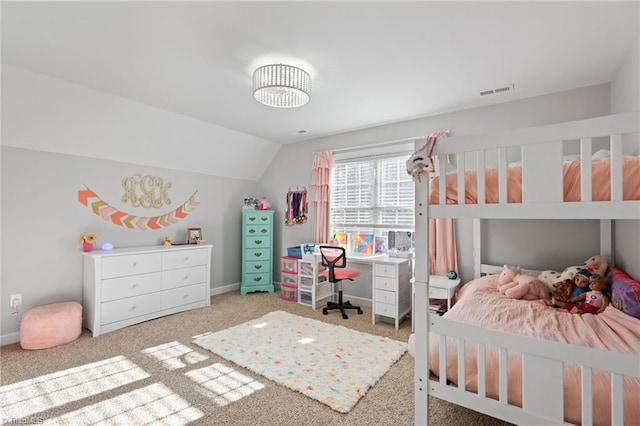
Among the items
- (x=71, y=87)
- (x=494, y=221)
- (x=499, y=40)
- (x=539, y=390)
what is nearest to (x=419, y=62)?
(x=499, y=40)

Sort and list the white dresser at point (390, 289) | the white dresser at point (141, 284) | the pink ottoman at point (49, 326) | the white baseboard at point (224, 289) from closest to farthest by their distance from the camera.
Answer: the pink ottoman at point (49, 326) < the white dresser at point (141, 284) < the white dresser at point (390, 289) < the white baseboard at point (224, 289)

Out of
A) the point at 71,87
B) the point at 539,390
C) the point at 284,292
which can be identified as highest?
the point at 71,87

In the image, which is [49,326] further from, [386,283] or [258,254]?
[386,283]

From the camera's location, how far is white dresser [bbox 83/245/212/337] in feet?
10.2

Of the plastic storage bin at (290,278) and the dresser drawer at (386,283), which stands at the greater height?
the dresser drawer at (386,283)

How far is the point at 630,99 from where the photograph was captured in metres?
2.27

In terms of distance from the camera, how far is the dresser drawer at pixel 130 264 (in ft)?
10.4

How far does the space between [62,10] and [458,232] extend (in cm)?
381

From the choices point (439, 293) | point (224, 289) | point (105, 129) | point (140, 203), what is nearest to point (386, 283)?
point (439, 293)

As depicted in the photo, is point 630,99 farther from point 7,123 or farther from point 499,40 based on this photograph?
point 7,123

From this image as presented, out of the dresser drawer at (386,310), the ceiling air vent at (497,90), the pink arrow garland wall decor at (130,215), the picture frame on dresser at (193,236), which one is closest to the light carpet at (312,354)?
the dresser drawer at (386,310)

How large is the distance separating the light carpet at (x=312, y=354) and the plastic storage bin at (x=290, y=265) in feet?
3.10

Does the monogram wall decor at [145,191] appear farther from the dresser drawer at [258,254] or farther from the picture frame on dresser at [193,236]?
the dresser drawer at [258,254]

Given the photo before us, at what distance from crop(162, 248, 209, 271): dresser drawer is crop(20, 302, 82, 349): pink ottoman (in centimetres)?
97
